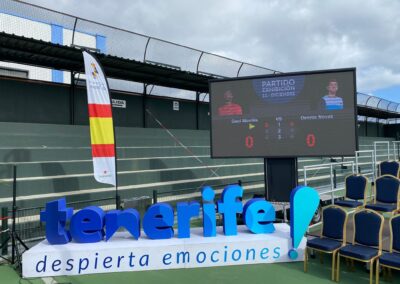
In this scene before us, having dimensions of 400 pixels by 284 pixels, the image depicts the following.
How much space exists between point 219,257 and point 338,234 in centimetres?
197

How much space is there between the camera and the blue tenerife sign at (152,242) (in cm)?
586

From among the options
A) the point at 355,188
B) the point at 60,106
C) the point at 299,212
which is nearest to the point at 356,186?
the point at 355,188

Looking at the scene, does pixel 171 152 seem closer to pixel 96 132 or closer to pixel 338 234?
pixel 96 132

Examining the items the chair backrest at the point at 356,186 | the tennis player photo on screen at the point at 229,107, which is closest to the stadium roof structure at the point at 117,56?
the tennis player photo on screen at the point at 229,107

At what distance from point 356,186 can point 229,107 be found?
358cm

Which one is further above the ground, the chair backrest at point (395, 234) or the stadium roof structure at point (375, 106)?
the stadium roof structure at point (375, 106)

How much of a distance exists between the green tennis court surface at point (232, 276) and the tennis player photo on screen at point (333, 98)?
2.98 m

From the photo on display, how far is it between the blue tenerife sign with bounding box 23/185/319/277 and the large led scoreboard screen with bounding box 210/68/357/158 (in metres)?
1.49

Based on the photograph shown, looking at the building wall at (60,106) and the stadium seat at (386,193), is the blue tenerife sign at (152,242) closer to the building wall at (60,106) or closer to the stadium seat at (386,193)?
the stadium seat at (386,193)

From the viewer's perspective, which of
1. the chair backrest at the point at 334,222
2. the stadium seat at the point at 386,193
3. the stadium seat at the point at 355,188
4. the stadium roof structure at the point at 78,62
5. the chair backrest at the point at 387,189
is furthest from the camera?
the stadium seat at the point at 355,188

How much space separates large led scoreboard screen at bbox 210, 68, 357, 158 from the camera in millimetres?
A: 7156

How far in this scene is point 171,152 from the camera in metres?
12.9

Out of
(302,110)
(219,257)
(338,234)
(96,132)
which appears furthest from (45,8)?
(338,234)

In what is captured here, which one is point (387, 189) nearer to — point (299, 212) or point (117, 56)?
point (299, 212)
